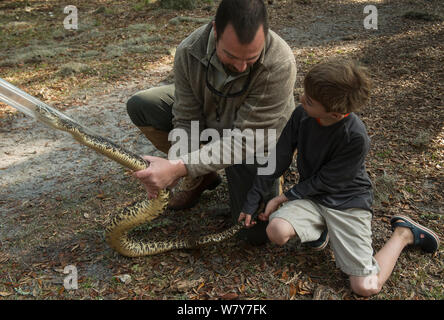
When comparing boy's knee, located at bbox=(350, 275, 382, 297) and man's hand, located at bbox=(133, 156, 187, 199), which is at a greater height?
man's hand, located at bbox=(133, 156, 187, 199)

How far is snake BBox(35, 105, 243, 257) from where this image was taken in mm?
2242

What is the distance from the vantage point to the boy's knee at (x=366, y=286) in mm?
2281

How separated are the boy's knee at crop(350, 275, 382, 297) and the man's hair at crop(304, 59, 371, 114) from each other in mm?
1031

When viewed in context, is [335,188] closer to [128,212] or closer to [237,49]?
[237,49]

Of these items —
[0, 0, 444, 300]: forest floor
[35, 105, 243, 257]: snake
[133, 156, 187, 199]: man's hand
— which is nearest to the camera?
[35, 105, 243, 257]: snake

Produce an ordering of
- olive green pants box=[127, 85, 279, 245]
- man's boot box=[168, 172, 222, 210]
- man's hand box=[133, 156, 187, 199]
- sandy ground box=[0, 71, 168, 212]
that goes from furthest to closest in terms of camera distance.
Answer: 1. sandy ground box=[0, 71, 168, 212]
2. man's boot box=[168, 172, 222, 210]
3. olive green pants box=[127, 85, 279, 245]
4. man's hand box=[133, 156, 187, 199]

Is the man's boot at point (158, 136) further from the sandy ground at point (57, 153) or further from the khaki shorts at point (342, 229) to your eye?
the khaki shorts at point (342, 229)

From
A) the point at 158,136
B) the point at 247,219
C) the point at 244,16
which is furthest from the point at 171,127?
the point at 244,16

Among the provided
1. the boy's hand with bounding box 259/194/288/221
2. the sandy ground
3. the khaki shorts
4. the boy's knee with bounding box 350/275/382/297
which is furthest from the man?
the sandy ground

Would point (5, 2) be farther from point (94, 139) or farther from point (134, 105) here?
point (94, 139)

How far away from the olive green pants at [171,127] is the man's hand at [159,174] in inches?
19.3

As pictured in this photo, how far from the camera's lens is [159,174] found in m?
2.37

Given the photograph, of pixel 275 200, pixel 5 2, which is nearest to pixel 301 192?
pixel 275 200

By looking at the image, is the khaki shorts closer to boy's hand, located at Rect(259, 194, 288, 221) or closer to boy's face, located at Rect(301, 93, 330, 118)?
boy's hand, located at Rect(259, 194, 288, 221)
